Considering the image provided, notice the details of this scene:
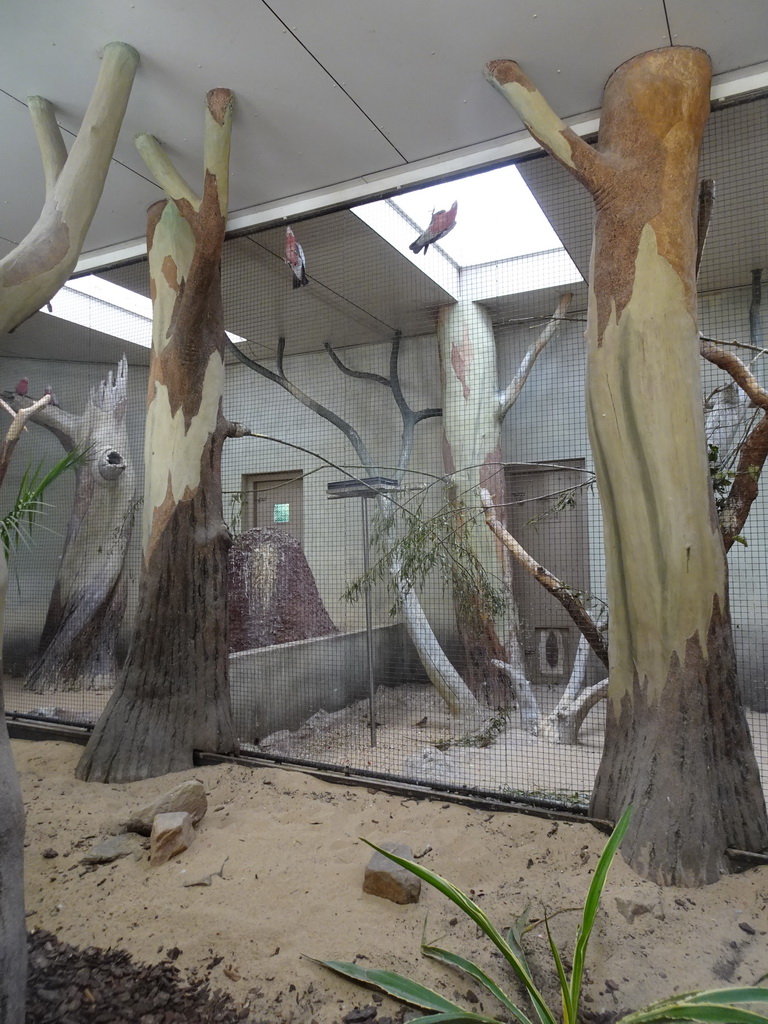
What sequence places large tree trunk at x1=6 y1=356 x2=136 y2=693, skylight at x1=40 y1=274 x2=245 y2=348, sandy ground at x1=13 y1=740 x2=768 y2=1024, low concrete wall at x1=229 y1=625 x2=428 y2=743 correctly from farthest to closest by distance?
large tree trunk at x1=6 y1=356 x2=136 y2=693 < skylight at x1=40 y1=274 x2=245 y2=348 < low concrete wall at x1=229 y1=625 x2=428 y2=743 < sandy ground at x1=13 y1=740 x2=768 y2=1024

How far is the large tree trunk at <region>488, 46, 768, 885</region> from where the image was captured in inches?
68.4

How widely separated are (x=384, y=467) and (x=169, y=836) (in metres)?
2.51

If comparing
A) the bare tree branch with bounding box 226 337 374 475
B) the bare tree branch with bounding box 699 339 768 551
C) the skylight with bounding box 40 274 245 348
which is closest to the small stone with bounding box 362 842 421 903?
the bare tree branch with bounding box 699 339 768 551

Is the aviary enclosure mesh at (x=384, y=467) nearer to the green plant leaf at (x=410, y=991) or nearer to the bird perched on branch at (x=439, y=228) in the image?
the bird perched on branch at (x=439, y=228)

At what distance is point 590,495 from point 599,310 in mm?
2013

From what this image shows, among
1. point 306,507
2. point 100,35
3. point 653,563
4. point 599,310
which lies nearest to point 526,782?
point 653,563

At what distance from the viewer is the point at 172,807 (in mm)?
1940

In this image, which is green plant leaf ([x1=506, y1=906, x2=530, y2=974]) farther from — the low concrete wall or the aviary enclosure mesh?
the low concrete wall

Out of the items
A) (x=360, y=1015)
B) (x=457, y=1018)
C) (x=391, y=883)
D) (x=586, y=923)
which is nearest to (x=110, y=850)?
(x=391, y=883)

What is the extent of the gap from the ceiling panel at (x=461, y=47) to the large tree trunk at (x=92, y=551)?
3458 millimetres

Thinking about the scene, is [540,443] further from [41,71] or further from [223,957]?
[223,957]

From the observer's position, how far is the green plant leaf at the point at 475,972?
1067 mm

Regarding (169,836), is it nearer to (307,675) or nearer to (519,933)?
(519,933)

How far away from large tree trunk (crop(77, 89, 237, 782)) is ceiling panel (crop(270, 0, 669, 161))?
0.60 m
